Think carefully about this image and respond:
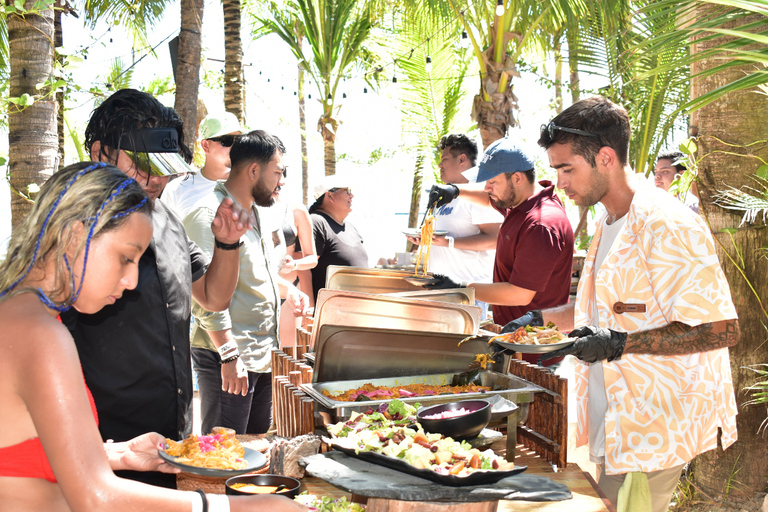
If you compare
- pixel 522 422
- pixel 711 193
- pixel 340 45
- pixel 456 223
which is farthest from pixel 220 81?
pixel 522 422

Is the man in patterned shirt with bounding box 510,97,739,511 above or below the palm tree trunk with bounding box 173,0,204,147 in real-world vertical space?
below

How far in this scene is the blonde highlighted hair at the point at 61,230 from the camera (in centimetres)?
125

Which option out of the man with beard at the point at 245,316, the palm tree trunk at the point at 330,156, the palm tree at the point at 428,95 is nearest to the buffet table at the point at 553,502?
the man with beard at the point at 245,316

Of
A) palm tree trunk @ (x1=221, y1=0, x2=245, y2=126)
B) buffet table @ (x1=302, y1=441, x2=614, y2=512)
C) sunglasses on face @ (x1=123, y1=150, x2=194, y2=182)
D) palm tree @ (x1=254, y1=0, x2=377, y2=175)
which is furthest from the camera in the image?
palm tree @ (x1=254, y1=0, x2=377, y2=175)

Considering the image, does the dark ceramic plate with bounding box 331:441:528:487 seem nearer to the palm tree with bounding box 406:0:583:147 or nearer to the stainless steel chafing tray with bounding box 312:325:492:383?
the stainless steel chafing tray with bounding box 312:325:492:383

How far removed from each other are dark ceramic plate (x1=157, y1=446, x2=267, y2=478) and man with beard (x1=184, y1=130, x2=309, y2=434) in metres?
1.19

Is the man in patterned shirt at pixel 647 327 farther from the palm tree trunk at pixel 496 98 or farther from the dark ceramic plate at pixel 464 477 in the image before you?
the palm tree trunk at pixel 496 98

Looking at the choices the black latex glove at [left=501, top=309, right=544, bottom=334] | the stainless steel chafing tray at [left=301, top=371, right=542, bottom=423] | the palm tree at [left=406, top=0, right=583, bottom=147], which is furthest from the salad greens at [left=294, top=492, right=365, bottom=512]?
the palm tree at [left=406, top=0, right=583, bottom=147]

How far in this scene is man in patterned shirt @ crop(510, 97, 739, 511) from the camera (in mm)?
2090

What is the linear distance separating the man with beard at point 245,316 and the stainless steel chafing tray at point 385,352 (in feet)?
2.10

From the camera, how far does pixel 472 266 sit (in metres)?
4.46

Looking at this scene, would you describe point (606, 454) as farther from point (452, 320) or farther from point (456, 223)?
point (456, 223)

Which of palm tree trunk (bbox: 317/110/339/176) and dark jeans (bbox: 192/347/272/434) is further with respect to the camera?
palm tree trunk (bbox: 317/110/339/176)

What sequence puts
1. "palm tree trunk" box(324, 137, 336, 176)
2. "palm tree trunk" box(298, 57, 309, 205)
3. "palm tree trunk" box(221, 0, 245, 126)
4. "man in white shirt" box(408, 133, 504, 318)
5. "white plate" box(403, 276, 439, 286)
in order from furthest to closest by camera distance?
"palm tree trunk" box(298, 57, 309, 205)
"palm tree trunk" box(324, 137, 336, 176)
"palm tree trunk" box(221, 0, 245, 126)
"man in white shirt" box(408, 133, 504, 318)
"white plate" box(403, 276, 439, 286)
